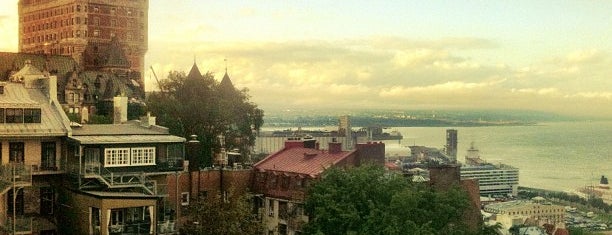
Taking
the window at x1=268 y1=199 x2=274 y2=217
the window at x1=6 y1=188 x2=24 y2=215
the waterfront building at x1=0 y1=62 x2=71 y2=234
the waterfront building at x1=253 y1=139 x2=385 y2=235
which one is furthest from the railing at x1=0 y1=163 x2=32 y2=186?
the window at x1=268 y1=199 x2=274 y2=217

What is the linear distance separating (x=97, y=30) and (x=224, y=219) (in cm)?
13142

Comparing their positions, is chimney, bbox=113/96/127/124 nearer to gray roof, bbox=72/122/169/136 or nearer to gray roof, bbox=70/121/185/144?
gray roof, bbox=72/122/169/136

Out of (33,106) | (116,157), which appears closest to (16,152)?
(33,106)

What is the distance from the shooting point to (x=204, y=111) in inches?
2768

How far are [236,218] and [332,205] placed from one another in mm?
5288

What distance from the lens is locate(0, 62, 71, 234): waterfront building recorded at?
37.4 metres

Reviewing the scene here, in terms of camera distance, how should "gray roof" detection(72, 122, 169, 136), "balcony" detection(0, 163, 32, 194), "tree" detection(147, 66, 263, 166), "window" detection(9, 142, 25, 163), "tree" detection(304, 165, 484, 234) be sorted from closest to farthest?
1. "tree" detection(304, 165, 484, 234)
2. "balcony" detection(0, 163, 32, 194)
3. "window" detection(9, 142, 25, 163)
4. "gray roof" detection(72, 122, 169, 136)
5. "tree" detection(147, 66, 263, 166)

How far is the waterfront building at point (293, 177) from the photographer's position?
46.6 metres

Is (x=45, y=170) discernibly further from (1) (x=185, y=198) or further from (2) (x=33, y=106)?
(1) (x=185, y=198)

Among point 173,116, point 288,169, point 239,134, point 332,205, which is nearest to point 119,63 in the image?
point 239,134

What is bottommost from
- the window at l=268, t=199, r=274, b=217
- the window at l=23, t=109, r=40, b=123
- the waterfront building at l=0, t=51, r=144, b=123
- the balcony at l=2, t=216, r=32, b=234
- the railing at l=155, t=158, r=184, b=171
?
the window at l=268, t=199, r=274, b=217

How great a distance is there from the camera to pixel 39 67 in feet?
429

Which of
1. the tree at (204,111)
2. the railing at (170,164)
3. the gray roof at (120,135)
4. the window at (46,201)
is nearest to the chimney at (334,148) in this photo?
the railing at (170,164)

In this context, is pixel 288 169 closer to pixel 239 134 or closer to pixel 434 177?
pixel 434 177
